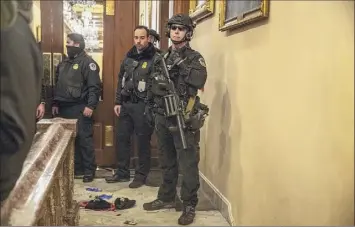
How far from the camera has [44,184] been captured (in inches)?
53.1

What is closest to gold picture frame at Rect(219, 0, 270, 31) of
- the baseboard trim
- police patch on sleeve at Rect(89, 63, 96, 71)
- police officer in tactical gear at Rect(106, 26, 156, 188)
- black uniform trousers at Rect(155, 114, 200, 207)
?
black uniform trousers at Rect(155, 114, 200, 207)

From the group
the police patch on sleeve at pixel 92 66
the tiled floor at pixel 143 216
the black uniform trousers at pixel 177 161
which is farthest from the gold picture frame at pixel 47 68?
the black uniform trousers at pixel 177 161

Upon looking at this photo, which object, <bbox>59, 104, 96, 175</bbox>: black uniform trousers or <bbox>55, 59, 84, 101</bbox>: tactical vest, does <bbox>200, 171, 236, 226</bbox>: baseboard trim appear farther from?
<bbox>55, 59, 84, 101</bbox>: tactical vest

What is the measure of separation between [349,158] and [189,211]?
1669 mm

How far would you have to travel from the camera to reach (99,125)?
475 cm

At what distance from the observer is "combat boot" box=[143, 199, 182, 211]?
3418 mm

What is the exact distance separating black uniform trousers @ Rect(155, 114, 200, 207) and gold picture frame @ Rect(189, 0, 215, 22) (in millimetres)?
1054

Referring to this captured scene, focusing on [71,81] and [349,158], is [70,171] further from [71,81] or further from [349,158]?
[71,81]

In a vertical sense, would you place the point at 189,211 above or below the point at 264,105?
below

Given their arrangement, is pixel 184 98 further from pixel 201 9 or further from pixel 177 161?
pixel 201 9

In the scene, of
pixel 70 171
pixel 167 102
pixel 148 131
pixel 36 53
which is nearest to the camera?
pixel 36 53

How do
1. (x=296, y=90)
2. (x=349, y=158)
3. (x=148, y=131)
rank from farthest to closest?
(x=148, y=131) → (x=296, y=90) → (x=349, y=158)

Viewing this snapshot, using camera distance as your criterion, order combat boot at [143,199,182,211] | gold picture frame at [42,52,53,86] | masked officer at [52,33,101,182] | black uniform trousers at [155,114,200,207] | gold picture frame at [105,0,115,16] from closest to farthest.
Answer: black uniform trousers at [155,114,200,207] < combat boot at [143,199,182,211] < masked officer at [52,33,101,182] < gold picture frame at [42,52,53,86] < gold picture frame at [105,0,115,16]

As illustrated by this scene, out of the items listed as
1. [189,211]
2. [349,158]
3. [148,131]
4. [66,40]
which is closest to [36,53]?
[349,158]
